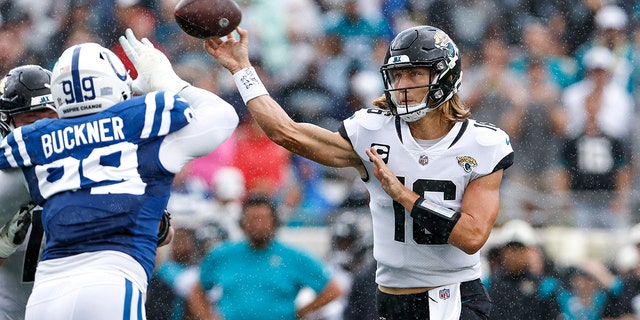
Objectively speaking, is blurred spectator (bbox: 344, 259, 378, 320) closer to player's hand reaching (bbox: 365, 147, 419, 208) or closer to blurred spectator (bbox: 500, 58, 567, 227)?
blurred spectator (bbox: 500, 58, 567, 227)

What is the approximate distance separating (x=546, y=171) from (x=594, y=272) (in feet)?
4.64

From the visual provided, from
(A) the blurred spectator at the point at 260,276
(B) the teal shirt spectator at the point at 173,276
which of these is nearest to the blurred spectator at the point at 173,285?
Result: (B) the teal shirt spectator at the point at 173,276

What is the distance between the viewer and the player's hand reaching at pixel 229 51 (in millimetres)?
4438

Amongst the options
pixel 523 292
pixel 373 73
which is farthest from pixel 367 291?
pixel 373 73

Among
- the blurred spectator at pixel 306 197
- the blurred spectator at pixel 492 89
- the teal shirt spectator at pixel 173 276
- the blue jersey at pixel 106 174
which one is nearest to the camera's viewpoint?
the blue jersey at pixel 106 174

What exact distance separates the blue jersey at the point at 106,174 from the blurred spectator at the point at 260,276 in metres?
2.60

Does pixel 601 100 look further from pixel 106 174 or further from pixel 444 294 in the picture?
pixel 106 174

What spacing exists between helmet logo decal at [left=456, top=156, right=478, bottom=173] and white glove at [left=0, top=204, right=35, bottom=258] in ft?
5.70

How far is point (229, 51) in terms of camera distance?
Result: 4.46m

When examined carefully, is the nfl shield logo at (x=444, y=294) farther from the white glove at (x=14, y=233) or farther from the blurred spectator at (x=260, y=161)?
the blurred spectator at (x=260, y=161)

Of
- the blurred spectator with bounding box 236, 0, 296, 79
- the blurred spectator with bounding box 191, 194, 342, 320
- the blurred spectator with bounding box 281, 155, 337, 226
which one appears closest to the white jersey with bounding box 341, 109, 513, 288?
the blurred spectator with bounding box 191, 194, 342, 320

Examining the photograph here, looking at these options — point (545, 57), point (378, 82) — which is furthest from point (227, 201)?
point (545, 57)

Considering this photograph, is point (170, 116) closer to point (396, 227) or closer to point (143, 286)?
point (143, 286)

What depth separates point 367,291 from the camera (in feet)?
21.5
